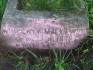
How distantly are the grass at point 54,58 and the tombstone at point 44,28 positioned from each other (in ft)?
0.26

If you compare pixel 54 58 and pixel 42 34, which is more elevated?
pixel 42 34

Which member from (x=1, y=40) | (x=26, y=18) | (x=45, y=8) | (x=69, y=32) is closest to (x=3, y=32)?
(x=1, y=40)

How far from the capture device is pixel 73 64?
7.86ft

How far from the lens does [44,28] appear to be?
233 centimetres

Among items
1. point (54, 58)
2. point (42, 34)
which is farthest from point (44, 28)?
point (54, 58)

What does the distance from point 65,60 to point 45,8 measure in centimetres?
57

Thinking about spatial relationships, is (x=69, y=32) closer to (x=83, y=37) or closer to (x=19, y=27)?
(x=83, y=37)

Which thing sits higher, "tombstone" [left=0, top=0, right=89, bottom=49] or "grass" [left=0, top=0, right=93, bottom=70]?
"tombstone" [left=0, top=0, right=89, bottom=49]

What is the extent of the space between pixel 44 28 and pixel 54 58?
0.35 metres

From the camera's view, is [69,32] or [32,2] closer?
[69,32]

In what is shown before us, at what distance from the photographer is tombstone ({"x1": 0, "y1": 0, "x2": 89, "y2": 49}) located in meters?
2.29

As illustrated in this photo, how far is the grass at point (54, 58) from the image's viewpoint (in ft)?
7.80

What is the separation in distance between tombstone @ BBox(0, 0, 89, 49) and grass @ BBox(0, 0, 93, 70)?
79 millimetres

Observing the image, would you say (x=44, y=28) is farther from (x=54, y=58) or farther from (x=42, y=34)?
(x=54, y=58)
